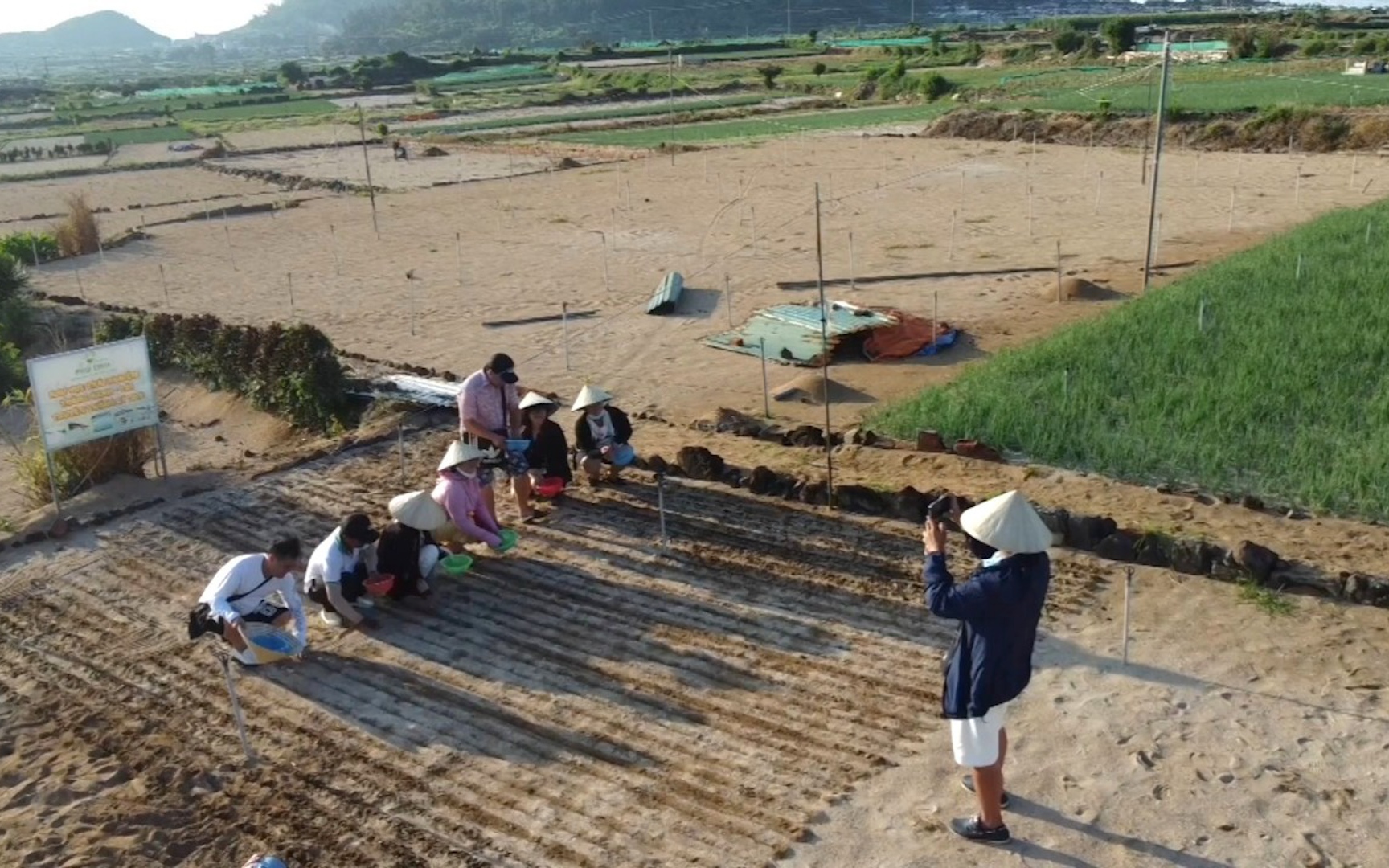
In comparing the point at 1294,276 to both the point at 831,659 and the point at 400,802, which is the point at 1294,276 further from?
the point at 400,802

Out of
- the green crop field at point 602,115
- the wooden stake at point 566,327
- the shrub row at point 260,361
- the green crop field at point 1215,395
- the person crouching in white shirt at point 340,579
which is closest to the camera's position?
the person crouching in white shirt at point 340,579

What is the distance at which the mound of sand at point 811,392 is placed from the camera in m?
11.7

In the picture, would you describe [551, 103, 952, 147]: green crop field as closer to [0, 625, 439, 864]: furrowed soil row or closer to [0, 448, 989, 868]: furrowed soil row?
[0, 448, 989, 868]: furrowed soil row

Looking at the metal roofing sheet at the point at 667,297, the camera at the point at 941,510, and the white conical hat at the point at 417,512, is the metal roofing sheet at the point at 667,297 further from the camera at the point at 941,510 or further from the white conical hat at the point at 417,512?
the camera at the point at 941,510

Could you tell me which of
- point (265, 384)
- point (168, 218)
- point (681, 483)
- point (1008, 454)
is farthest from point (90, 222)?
point (1008, 454)

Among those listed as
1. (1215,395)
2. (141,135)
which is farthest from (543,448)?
(141,135)

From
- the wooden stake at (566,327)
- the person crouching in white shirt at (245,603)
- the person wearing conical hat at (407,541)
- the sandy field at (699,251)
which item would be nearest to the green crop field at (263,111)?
the sandy field at (699,251)

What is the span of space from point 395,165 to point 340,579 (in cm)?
3010

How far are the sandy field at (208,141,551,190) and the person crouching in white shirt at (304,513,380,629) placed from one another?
23.8 meters

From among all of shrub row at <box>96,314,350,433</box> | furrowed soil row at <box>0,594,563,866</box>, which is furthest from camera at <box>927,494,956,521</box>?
shrub row at <box>96,314,350,433</box>

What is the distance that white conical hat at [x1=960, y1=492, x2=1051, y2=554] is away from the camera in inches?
188

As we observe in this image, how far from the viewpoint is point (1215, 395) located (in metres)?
9.89

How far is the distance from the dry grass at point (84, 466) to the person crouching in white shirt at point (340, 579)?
4.03 m

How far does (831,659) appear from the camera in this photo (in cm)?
663
